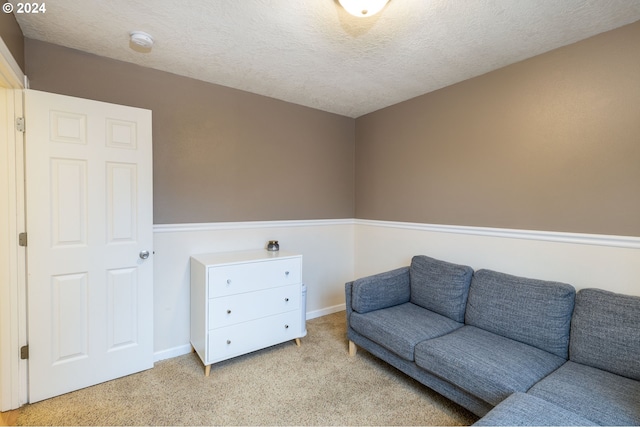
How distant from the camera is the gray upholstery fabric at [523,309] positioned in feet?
5.99

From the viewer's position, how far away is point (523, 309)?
195 centimetres

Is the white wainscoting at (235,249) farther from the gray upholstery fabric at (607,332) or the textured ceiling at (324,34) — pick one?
the gray upholstery fabric at (607,332)

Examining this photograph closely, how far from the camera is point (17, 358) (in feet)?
6.24

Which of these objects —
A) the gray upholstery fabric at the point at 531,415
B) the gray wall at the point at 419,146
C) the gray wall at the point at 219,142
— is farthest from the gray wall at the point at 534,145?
the gray upholstery fabric at the point at 531,415

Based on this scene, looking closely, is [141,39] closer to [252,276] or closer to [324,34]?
[324,34]


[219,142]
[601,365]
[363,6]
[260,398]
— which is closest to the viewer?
[363,6]

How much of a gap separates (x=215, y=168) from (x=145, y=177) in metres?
0.62

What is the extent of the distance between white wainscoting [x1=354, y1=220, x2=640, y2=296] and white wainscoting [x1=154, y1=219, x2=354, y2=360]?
0.52 metres

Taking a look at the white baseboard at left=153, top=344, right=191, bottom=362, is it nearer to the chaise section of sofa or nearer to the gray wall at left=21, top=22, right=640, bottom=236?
the gray wall at left=21, top=22, right=640, bottom=236

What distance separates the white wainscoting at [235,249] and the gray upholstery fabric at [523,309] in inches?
64.8

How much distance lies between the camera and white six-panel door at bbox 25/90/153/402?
1928mm

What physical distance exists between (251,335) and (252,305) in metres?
0.25

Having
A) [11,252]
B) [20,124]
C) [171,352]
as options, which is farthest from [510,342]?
[20,124]

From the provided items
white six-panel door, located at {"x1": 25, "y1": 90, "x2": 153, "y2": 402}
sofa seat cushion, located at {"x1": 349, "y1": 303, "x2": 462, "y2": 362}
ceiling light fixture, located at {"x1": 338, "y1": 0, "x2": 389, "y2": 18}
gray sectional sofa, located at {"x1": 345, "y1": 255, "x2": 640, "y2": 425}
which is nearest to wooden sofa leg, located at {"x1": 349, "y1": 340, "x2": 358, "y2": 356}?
gray sectional sofa, located at {"x1": 345, "y1": 255, "x2": 640, "y2": 425}
